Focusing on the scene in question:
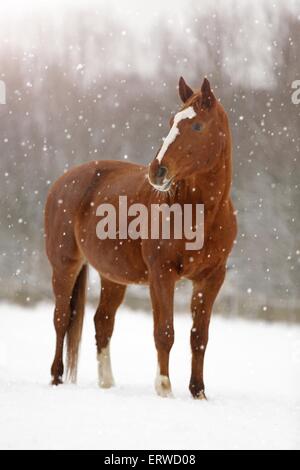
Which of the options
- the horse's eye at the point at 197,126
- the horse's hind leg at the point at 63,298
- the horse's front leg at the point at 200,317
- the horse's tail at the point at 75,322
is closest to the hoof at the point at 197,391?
the horse's front leg at the point at 200,317

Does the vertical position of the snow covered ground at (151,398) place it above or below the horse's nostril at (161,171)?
below

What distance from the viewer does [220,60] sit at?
7562mm

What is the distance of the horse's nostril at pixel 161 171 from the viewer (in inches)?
156

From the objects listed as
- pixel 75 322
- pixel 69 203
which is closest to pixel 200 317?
pixel 75 322

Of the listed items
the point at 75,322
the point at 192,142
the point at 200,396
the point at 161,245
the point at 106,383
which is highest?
the point at 192,142

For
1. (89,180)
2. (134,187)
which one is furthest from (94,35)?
(134,187)

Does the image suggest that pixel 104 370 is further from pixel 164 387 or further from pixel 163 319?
pixel 163 319

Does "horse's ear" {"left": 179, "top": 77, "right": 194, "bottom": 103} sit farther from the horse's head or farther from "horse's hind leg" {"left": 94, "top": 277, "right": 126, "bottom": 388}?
"horse's hind leg" {"left": 94, "top": 277, "right": 126, "bottom": 388}

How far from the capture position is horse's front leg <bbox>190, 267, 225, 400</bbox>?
445cm

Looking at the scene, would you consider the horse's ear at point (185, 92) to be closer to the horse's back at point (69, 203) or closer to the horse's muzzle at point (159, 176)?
the horse's muzzle at point (159, 176)

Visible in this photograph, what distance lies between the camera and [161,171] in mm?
3977

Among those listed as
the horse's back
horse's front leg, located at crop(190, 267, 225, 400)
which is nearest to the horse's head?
horse's front leg, located at crop(190, 267, 225, 400)

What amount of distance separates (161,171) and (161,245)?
554 mm
